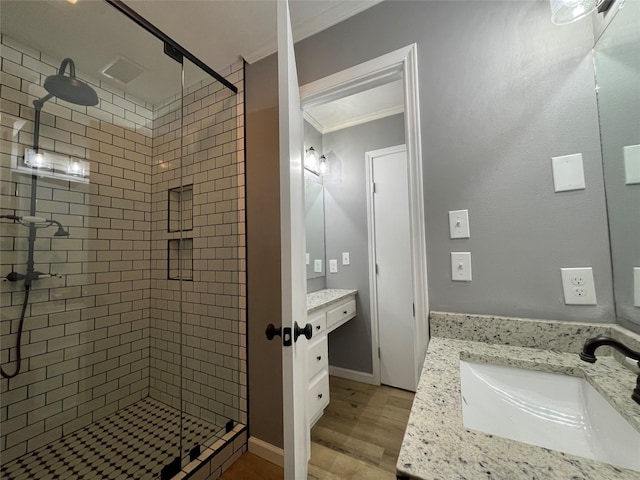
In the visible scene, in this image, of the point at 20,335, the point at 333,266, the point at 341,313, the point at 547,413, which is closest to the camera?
the point at 547,413

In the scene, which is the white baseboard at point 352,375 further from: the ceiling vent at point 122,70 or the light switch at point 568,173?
the ceiling vent at point 122,70

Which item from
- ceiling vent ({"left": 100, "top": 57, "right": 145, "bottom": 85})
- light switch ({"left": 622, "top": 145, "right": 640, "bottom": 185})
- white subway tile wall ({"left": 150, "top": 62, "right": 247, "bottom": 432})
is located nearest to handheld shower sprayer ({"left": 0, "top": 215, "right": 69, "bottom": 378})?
white subway tile wall ({"left": 150, "top": 62, "right": 247, "bottom": 432})

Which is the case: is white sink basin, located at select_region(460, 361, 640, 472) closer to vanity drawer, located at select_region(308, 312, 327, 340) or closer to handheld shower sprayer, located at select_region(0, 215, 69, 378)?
vanity drawer, located at select_region(308, 312, 327, 340)

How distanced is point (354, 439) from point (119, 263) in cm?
214

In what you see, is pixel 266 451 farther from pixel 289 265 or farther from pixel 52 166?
pixel 52 166

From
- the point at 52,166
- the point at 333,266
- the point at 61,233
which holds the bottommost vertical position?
the point at 333,266

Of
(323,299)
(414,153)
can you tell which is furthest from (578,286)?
(323,299)

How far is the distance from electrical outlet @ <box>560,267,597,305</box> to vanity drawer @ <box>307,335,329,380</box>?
1.27 m

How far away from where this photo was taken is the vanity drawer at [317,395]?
1528 millimetres

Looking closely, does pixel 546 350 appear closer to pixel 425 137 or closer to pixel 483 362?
pixel 483 362

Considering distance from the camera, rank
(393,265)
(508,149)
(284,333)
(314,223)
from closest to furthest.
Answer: (284,333) < (508,149) < (393,265) < (314,223)

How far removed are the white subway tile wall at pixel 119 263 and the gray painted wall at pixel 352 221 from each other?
3.57 ft

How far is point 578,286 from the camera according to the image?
0.84 metres

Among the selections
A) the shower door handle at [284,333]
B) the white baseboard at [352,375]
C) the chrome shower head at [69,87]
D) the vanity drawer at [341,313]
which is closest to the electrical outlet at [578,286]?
the shower door handle at [284,333]
